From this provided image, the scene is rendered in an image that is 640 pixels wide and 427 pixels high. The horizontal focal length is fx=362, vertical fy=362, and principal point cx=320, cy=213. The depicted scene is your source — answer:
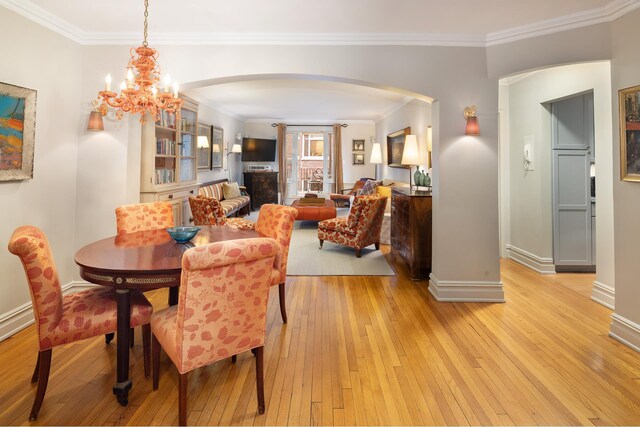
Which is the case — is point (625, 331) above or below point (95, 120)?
below

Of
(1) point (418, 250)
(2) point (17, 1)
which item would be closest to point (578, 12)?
(1) point (418, 250)

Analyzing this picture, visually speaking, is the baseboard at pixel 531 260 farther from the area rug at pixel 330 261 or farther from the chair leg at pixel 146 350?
the chair leg at pixel 146 350

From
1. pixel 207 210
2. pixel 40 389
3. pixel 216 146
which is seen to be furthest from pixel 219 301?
pixel 216 146

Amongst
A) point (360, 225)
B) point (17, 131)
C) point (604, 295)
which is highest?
point (17, 131)

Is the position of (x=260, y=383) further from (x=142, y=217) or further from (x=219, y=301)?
(x=142, y=217)

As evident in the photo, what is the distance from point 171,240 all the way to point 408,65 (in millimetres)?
2791

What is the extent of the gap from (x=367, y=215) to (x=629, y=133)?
2.99 metres

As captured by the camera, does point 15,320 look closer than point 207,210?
Yes

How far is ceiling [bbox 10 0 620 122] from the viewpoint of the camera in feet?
9.59

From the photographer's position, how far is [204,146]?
24.0 ft

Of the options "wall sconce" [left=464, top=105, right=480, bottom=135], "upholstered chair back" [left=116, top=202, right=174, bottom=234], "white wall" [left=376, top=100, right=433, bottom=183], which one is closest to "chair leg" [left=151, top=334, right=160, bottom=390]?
"upholstered chair back" [left=116, top=202, right=174, bottom=234]

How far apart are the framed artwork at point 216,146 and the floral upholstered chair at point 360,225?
3740 mm

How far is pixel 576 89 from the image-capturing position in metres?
3.91

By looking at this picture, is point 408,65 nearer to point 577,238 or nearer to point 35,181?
point 577,238
